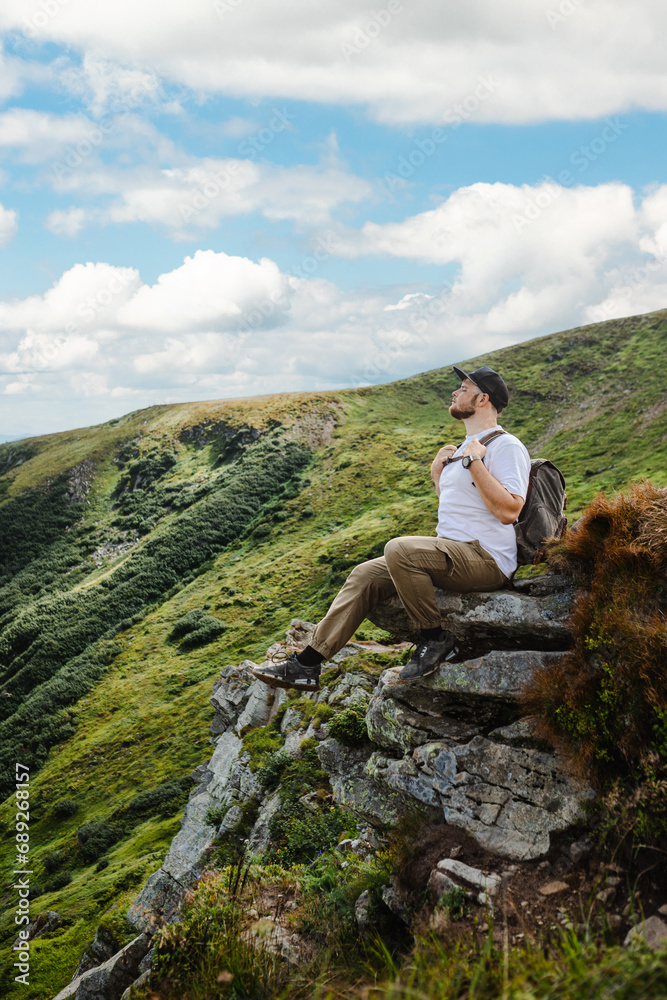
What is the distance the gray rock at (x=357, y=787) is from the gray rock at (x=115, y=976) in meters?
4.04

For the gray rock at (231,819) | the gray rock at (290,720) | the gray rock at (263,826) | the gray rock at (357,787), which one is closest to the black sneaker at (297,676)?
the gray rock at (357,787)

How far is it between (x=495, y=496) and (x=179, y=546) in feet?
177

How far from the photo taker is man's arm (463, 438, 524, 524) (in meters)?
5.81

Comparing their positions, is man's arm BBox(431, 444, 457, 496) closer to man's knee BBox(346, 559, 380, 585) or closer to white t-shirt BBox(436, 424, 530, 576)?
white t-shirt BBox(436, 424, 530, 576)

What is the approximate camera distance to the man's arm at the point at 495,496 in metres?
5.81

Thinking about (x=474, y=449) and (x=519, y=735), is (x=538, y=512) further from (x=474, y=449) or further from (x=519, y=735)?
(x=519, y=735)

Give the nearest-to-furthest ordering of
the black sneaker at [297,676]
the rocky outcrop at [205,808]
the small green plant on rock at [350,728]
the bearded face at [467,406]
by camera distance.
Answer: the black sneaker at [297,676] < the bearded face at [467,406] < the small green plant on rock at [350,728] < the rocky outcrop at [205,808]

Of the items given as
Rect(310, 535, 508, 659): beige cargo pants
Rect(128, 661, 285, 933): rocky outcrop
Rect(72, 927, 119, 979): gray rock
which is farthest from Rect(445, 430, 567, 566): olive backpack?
Rect(72, 927, 119, 979): gray rock

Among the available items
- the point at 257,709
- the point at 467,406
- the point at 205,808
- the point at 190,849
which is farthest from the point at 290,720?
the point at 467,406

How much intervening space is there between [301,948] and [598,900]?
3.02 m

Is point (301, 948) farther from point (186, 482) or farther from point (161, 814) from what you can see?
point (186, 482)

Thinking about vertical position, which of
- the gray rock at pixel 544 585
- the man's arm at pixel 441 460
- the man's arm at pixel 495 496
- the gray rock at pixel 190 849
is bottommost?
the gray rock at pixel 190 849

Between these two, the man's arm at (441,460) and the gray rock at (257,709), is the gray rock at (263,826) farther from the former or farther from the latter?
the man's arm at (441,460)

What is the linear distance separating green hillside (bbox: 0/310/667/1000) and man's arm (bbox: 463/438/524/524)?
8.22 metres
